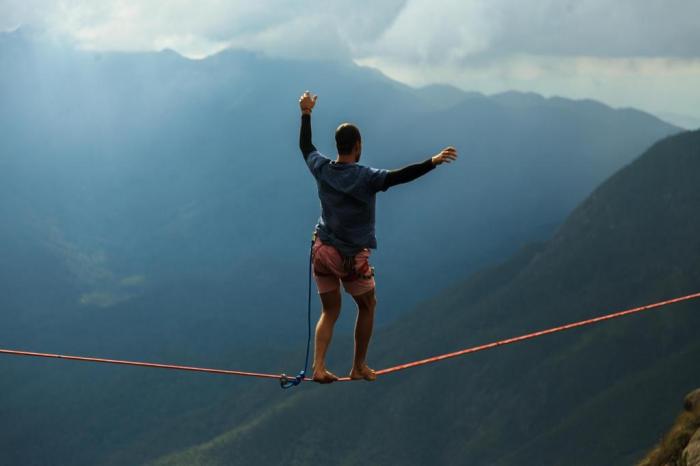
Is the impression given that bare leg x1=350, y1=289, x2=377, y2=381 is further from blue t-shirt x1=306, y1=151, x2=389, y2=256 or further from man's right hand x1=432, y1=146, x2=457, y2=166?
man's right hand x1=432, y1=146, x2=457, y2=166

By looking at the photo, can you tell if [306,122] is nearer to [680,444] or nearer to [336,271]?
[336,271]

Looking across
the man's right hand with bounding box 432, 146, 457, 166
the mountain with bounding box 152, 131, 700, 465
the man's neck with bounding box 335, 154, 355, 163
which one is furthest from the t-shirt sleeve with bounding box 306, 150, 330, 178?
the mountain with bounding box 152, 131, 700, 465

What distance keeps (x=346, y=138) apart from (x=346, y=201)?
732 millimetres

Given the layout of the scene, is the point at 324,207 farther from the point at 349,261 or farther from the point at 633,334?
the point at 633,334

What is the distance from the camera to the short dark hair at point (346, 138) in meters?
9.29

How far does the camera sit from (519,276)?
631 ft

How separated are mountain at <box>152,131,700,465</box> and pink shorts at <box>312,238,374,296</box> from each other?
115 metres

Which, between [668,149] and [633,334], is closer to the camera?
[633,334]

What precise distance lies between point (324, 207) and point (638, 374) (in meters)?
135

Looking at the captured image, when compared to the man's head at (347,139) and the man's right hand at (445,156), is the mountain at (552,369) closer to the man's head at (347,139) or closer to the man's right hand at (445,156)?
the man's head at (347,139)

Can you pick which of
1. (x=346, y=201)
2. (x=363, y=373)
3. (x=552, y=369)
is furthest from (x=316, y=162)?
(x=552, y=369)

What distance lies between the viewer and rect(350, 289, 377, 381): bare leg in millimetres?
10344

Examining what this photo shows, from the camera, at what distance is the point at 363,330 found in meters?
10.5

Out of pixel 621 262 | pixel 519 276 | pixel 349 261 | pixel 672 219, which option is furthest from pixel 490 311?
pixel 349 261
